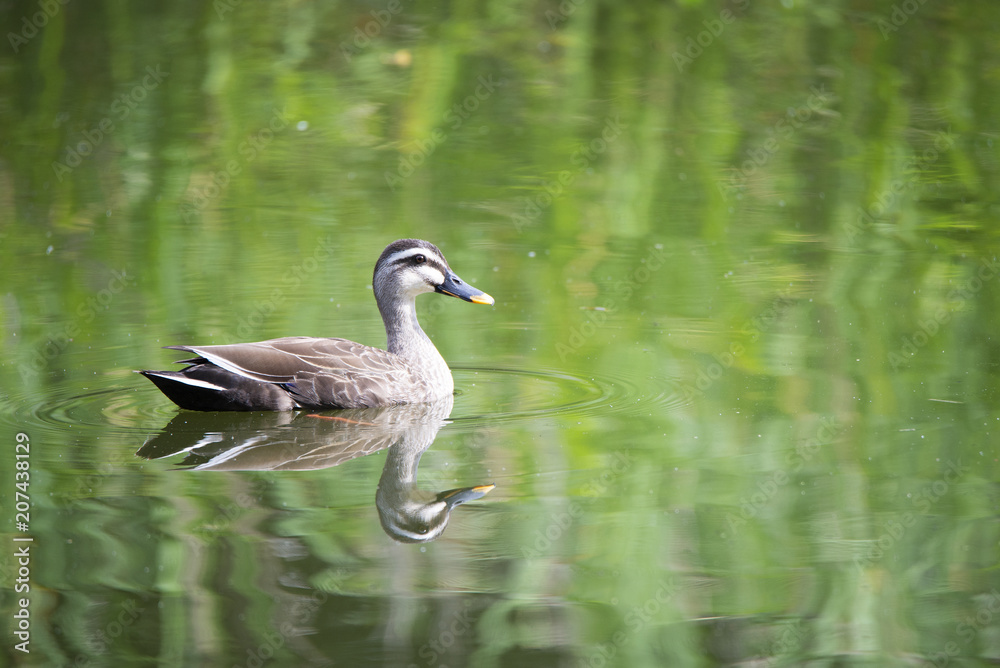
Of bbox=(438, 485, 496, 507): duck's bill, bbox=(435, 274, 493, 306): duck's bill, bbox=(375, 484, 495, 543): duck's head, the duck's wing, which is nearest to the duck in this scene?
the duck's wing

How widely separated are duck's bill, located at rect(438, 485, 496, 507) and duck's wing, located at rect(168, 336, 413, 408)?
1529mm

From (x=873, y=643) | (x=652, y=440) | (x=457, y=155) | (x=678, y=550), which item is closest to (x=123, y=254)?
(x=457, y=155)

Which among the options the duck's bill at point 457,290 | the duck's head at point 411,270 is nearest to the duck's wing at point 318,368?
the duck's head at point 411,270

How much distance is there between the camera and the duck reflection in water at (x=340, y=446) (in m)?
6.00

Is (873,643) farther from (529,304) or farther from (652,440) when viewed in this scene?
(529,304)

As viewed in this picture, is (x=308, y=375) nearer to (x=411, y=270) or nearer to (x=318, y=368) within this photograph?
(x=318, y=368)

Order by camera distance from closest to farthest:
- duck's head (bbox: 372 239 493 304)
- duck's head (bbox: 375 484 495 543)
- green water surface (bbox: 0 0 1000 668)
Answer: green water surface (bbox: 0 0 1000 668)
duck's head (bbox: 375 484 495 543)
duck's head (bbox: 372 239 493 304)

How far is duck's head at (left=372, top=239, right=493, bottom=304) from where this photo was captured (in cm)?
809

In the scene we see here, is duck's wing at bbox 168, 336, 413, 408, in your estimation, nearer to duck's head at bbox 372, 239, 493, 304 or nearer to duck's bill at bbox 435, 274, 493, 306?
duck's head at bbox 372, 239, 493, 304

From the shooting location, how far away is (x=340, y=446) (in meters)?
6.92

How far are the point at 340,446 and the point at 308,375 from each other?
66 cm

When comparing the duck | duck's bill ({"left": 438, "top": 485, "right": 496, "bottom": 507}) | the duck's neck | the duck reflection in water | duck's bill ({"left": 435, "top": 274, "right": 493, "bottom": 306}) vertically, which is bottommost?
duck's bill ({"left": 438, "top": 485, "right": 496, "bottom": 507})

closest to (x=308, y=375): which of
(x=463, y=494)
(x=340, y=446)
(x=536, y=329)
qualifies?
(x=340, y=446)

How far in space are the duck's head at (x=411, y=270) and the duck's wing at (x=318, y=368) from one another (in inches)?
22.4
